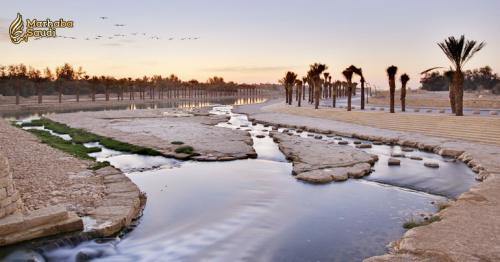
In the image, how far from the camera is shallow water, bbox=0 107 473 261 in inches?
320

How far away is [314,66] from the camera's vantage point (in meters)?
54.0

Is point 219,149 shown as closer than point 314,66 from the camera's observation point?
Yes

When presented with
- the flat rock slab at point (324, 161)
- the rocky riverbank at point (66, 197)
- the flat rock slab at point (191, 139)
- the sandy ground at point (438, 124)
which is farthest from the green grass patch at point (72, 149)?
the sandy ground at point (438, 124)

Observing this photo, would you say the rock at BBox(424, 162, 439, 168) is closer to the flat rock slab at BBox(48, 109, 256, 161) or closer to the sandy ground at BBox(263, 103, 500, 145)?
the sandy ground at BBox(263, 103, 500, 145)

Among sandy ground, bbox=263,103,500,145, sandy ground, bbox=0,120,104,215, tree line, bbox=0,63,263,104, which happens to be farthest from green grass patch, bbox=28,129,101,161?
tree line, bbox=0,63,263,104

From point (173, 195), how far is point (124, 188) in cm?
147

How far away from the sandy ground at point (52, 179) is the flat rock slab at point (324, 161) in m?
7.01

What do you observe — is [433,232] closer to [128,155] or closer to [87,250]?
[87,250]

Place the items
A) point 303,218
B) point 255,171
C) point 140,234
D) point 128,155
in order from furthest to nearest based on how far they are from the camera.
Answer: point 128,155 → point 255,171 → point 303,218 → point 140,234

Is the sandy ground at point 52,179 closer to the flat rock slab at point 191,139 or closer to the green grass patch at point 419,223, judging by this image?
the flat rock slab at point 191,139

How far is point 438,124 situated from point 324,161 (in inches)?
505

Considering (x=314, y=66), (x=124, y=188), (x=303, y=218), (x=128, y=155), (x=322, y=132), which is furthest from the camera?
(x=314, y=66)

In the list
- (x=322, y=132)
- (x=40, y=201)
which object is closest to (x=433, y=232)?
(x=40, y=201)

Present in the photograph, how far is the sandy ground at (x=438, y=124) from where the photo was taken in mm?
21578
